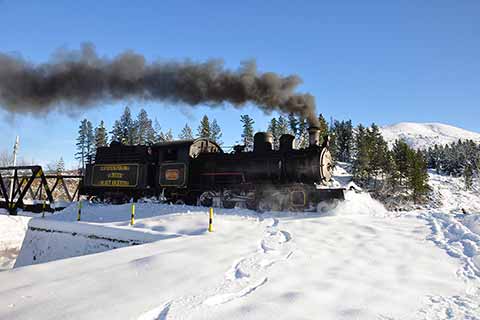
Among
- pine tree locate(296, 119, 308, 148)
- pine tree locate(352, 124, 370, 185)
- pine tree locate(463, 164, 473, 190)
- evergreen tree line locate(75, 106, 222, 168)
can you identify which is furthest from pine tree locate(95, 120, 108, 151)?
pine tree locate(463, 164, 473, 190)

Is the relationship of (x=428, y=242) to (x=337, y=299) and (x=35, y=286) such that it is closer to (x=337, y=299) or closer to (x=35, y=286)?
(x=337, y=299)

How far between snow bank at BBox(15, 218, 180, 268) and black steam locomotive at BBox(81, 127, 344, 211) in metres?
5.55

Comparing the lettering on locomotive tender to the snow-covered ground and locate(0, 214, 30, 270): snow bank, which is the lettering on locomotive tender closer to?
locate(0, 214, 30, 270): snow bank

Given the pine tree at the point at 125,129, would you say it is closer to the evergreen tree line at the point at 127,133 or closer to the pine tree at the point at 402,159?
the evergreen tree line at the point at 127,133

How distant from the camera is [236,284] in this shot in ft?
13.8

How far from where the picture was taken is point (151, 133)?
59.7 m

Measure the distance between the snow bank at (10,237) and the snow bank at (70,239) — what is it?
209 mm

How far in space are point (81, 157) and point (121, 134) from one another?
430 inches

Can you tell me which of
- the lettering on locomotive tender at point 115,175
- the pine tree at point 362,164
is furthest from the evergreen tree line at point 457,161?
the lettering on locomotive tender at point 115,175

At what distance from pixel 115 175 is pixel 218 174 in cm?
657

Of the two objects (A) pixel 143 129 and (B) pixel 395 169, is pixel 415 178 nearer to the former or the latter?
(B) pixel 395 169

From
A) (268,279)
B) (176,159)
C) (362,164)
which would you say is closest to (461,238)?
(268,279)

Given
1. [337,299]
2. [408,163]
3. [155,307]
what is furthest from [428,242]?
[408,163]

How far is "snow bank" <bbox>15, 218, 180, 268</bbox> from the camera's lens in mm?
9106
